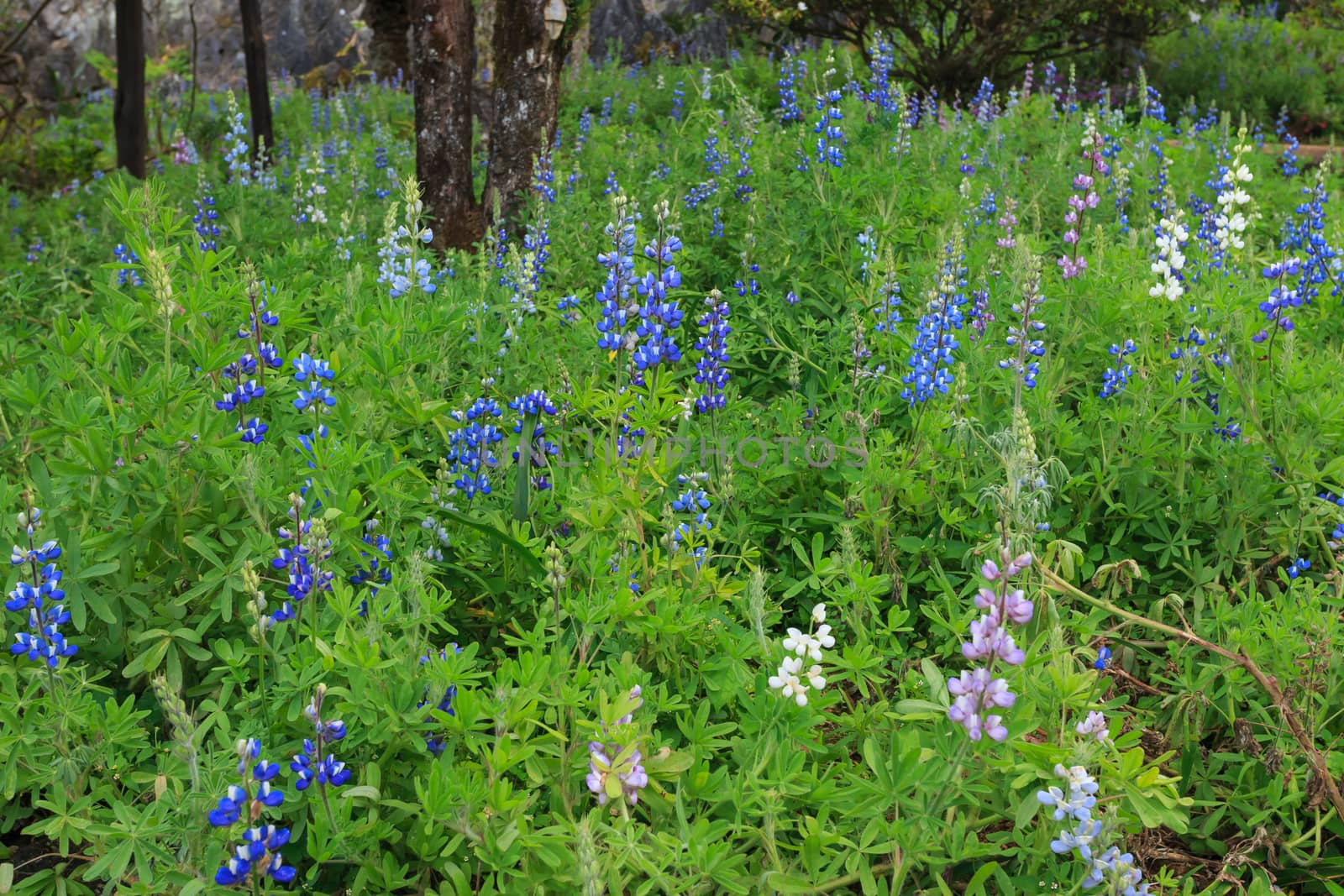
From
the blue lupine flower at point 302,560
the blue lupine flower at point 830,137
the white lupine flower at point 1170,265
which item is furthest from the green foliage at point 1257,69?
the blue lupine flower at point 302,560

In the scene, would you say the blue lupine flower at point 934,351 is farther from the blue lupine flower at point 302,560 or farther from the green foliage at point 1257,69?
the green foliage at point 1257,69

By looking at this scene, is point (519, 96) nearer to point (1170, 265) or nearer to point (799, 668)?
point (1170, 265)

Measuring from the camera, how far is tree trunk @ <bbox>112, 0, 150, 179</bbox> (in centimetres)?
708

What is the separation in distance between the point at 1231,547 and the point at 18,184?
37.1 feet

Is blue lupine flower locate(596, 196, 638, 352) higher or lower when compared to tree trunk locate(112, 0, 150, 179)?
higher

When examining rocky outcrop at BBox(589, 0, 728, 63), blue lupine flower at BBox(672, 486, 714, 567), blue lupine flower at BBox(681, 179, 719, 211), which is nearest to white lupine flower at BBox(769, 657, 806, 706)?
blue lupine flower at BBox(672, 486, 714, 567)

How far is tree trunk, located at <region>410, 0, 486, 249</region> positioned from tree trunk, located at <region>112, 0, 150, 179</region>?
2.27 meters

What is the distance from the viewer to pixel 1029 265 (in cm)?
314

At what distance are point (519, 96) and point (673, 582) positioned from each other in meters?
4.20

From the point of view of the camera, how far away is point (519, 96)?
6.11m

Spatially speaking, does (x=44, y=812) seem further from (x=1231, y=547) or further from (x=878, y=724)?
(x=1231, y=547)

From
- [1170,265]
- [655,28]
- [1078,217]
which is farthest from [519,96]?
[655,28]

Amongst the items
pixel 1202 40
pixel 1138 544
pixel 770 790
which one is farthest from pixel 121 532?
pixel 1202 40

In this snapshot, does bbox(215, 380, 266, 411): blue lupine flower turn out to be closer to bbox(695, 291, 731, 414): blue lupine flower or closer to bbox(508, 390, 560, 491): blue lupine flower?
bbox(508, 390, 560, 491): blue lupine flower
